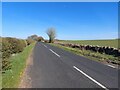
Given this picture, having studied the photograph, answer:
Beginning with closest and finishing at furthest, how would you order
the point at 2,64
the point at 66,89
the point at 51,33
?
the point at 66,89 < the point at 2,64 < the point at 51,33

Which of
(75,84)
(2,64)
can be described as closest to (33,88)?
(75,84)

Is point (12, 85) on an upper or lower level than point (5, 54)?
lower

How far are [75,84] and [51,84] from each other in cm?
Answer: 109

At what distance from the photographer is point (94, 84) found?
28.9 ft

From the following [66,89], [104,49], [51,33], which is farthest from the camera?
[51,33]

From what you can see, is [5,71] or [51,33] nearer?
[5,71]

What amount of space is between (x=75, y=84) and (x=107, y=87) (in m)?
1.41

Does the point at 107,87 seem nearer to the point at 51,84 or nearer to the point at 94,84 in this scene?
the point at 94,84

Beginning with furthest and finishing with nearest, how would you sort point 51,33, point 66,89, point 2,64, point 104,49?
point 51,33
point 104,49
point 2,64
point 66,89

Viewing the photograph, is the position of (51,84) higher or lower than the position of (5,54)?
lower

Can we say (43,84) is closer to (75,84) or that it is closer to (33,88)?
(33,88)

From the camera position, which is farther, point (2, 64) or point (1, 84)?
point (2, 64)

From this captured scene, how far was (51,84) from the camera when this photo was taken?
8.72 metres

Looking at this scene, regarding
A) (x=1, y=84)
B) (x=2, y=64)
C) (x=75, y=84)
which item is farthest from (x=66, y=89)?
(x=2, y=64)
